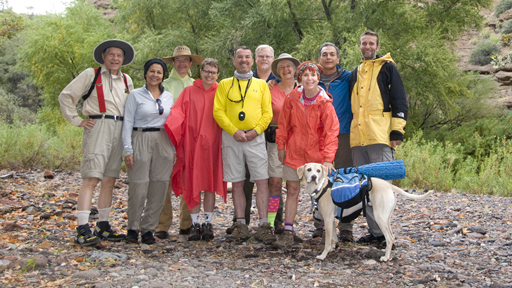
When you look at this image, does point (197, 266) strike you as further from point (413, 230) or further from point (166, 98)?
point (413, 230)

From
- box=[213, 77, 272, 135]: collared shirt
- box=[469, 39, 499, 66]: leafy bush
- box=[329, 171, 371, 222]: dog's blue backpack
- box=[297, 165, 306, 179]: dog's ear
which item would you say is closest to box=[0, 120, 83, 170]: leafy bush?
box=[213, 77, 272, 135]: collared shirt

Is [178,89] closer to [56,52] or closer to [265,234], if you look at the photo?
[265,234]

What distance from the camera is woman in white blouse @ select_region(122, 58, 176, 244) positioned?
5.41 meters

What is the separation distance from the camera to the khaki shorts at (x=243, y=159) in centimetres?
549

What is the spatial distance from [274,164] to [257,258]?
1290 mm

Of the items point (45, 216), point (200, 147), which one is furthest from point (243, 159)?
point (45, 216)

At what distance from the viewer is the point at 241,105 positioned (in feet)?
18.0

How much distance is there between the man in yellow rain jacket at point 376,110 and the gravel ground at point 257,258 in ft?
2.81

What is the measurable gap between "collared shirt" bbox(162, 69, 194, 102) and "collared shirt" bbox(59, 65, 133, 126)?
924 mm

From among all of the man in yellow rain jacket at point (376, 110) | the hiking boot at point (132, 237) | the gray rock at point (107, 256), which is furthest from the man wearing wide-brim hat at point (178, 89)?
the man in yellow rain jacket at point (376, 110)

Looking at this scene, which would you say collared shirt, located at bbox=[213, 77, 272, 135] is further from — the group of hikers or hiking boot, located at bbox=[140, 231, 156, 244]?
hiking boot, located at bbox=[140, 231, 156, 244]

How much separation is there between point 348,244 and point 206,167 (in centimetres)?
216

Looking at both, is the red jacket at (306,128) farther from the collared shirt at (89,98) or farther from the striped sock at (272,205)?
the collared shirt at (89,98)

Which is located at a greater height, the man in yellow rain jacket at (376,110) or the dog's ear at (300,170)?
the man in yellow rain jacket at (376,110)
